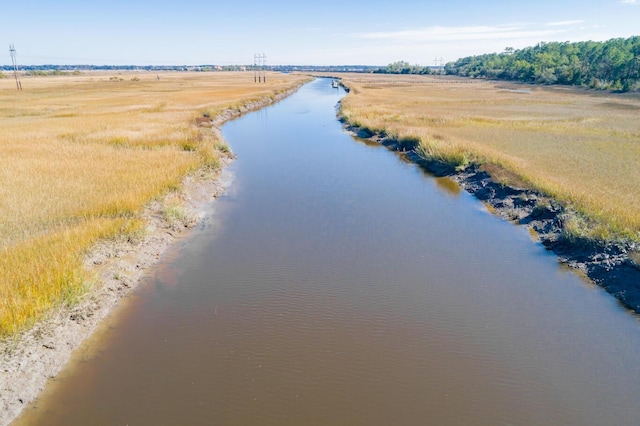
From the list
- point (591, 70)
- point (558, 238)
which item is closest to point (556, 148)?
point (558, 238)

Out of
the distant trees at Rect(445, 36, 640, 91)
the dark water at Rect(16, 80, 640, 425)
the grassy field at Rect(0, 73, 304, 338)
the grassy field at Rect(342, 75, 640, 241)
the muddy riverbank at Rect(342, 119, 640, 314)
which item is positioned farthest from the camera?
the distant trees at Rect(445, 36, 640, 91)

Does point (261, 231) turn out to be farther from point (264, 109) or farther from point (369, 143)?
point (264, 109)

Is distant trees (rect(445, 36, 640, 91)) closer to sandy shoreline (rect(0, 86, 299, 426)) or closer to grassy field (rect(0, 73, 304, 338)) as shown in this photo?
grassy field (rect(0, 73, 304, 338))

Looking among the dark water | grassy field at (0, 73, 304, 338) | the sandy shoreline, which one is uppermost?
grassy field at (0, 73, 304, 338)

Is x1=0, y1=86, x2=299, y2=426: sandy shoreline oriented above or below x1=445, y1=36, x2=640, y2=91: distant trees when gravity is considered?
below

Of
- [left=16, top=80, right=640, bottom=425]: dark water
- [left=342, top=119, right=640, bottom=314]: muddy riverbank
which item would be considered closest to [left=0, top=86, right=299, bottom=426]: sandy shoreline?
[left=16, top=80, right=640, bottom=425]: dark water
